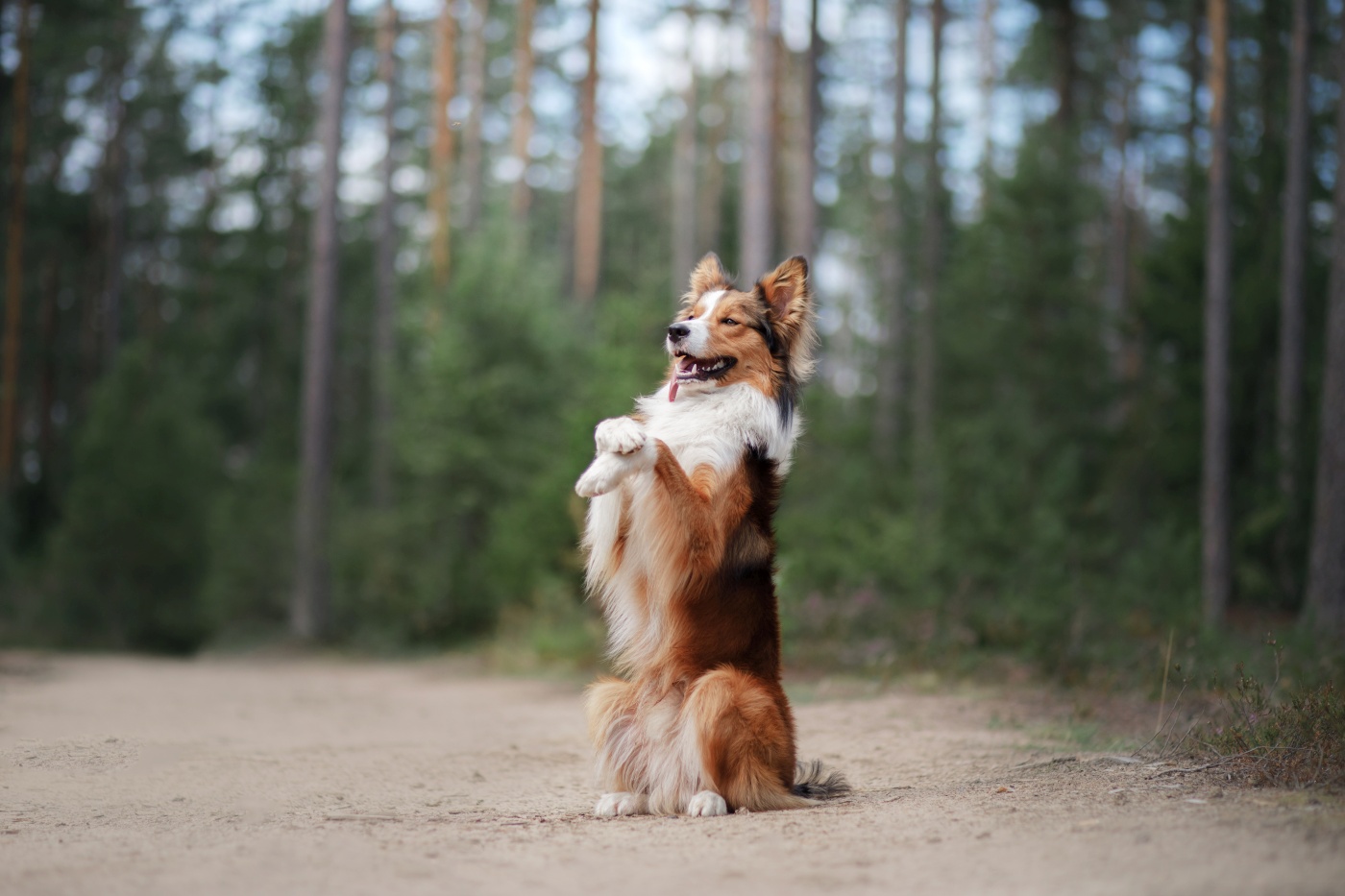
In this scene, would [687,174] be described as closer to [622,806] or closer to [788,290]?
[788,290]

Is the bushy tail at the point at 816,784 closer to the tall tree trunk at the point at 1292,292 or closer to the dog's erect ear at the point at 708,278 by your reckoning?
the dog's erect ear at the point at 708,278

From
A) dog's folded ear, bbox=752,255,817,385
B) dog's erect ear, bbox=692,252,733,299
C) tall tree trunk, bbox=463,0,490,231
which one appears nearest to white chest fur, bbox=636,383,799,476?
dog's folded ear, bbox=752,255,817,385

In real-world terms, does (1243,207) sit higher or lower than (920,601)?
higher

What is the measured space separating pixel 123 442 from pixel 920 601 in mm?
13126

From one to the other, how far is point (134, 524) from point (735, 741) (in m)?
16.5

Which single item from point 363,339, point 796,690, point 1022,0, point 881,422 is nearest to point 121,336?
point 363,339

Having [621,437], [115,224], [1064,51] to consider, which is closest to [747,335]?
[621,437]

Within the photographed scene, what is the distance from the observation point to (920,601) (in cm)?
1520

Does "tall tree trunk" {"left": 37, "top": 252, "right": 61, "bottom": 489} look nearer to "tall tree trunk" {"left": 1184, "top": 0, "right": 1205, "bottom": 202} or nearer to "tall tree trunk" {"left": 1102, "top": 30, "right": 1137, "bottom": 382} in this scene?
"tall tree trunk" {"left": 1184, "top": 0, "right": 1205, "bottom": 202}

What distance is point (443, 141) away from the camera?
1133 inches

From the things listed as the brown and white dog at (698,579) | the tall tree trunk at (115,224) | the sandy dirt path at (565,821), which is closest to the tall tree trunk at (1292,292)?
the sandy dirt path at (565,821)

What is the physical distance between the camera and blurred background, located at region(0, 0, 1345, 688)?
16.6 m

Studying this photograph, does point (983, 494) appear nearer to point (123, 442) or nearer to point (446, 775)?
point (446, 775)

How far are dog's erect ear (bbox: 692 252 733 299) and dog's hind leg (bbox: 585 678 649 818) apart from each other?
90.8 inches
